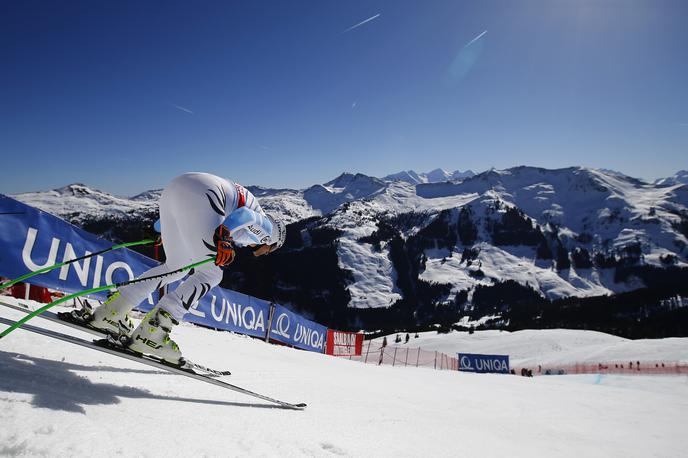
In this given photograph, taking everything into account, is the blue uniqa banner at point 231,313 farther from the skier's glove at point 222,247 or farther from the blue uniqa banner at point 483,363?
the blue uniqa banner at point 483,363

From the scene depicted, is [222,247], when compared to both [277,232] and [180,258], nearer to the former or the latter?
[180,258]

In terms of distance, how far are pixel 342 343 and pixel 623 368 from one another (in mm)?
26275

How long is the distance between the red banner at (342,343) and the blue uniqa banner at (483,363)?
1257 cm

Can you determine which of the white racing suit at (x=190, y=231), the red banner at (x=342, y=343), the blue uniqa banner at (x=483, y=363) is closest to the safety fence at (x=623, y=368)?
the blue uniqa banner at (x=483, y=363)

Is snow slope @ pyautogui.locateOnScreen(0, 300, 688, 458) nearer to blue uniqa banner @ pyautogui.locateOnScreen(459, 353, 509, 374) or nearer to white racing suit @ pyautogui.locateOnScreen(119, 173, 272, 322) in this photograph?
white racing suit @ pyautogui.locateOnScreen(119, 173, 272, 322)

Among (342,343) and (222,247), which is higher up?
(222,247)

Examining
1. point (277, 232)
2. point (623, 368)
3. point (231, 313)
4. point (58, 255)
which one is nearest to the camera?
point (277, 232)

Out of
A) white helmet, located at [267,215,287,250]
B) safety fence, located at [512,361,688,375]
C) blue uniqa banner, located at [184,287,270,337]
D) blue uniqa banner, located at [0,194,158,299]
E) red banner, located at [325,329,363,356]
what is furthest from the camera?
safety fence, located at [512,361,688,375]

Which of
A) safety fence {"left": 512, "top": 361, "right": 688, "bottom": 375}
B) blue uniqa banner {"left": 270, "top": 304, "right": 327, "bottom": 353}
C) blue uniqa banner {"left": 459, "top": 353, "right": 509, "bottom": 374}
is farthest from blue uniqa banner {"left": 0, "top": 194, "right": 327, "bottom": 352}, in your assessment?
safety fence {"left": 512, "top": 361, "right": 688, "bottom": 375}

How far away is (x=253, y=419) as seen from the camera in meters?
2.29

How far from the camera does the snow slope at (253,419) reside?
5.24 feet

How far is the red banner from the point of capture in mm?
21594

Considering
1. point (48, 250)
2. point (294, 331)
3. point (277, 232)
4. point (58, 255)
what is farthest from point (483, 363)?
point (277, 232)

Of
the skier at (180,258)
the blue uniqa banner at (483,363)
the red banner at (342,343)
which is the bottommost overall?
the blue uniqa banner at (483,363)
